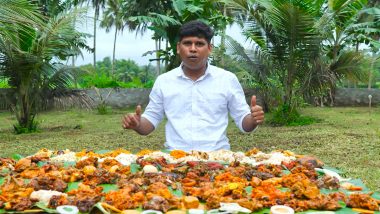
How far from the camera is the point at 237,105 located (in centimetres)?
389

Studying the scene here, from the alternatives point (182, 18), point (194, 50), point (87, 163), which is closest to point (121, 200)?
point (87, 163)

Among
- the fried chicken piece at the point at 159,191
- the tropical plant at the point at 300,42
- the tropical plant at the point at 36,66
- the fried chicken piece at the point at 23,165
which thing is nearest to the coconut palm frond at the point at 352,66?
the tropical plant at the point at 300,42

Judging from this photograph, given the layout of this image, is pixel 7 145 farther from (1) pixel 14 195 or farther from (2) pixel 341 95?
(2) pixel 341 95

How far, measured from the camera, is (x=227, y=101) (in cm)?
396

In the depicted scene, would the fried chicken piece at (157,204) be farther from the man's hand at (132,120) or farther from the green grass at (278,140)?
the green grass at (278,140)

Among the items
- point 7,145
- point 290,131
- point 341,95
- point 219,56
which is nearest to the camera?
point 7,145

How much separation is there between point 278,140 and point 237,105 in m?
5.37

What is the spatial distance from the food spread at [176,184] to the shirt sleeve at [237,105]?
1.82ft

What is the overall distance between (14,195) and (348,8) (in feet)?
34.6

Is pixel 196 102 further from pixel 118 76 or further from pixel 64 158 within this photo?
pixel 118 76

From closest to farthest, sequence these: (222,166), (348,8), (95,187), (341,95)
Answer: (95,187) → (222,166) → (348,8) → (341,95)

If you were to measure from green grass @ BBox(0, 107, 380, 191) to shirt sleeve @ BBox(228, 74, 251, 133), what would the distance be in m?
2.00

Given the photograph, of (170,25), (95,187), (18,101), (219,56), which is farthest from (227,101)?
(170,25)

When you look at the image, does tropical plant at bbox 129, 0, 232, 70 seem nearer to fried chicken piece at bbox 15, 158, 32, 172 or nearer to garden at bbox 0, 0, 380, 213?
garden at bbox 0, 0, 380, 213
